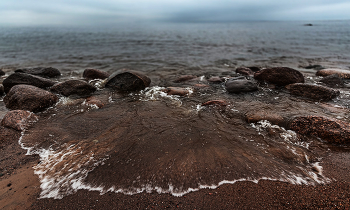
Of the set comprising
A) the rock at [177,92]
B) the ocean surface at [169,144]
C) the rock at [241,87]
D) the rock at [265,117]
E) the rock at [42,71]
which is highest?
the rock at [42,71]

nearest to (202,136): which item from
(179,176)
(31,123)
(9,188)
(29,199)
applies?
(179,176)

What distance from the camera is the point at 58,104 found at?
648cm

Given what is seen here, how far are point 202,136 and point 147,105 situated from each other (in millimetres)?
2752

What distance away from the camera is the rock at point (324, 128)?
13.6 ft

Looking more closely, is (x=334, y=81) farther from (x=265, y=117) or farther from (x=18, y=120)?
(x=18, y=120)

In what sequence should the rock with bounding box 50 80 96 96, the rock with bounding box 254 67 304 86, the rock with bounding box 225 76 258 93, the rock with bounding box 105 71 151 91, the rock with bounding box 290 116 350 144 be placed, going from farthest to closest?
the rock with bounding box 254 67 304 86, the rock with bounding box 105 71 151 91, the rock with bounding box 225 76 258 93, the rock with bounding box 50 80 96 96, the rock with bounding box 290 116 350 144

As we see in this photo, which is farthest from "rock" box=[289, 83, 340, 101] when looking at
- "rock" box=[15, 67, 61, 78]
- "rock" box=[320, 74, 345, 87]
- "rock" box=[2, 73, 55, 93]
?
→ "rock" box=[15, 67, 61, 78]

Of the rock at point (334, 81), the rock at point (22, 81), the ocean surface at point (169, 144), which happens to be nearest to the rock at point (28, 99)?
the ocean surface at point (169, 144)

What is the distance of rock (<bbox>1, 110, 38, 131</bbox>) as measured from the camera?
4785mm

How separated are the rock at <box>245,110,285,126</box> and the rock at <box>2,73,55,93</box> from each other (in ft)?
28.9

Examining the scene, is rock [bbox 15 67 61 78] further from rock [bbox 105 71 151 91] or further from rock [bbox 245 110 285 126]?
rock [bbox 245 110 285 126]

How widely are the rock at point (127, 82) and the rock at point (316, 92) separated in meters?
6.66

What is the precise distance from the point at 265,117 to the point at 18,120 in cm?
710

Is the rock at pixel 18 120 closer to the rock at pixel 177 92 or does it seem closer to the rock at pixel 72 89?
the rock at pixel 72 89
